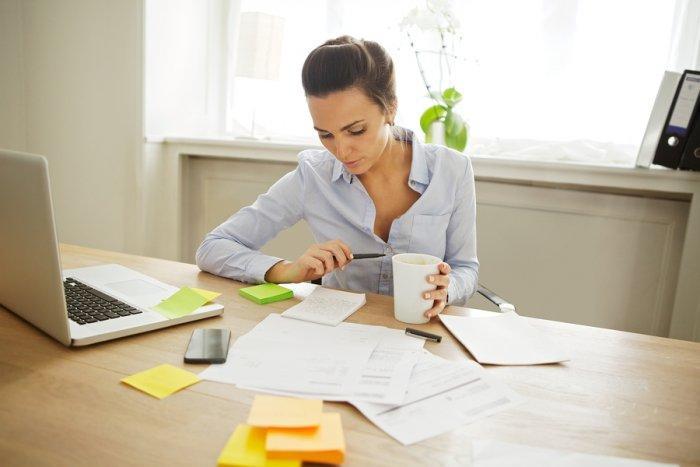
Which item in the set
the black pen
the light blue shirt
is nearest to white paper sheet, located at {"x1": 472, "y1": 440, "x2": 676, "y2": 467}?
the black pen

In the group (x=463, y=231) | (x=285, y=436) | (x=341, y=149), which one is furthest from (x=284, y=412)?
(x=463, y=231)

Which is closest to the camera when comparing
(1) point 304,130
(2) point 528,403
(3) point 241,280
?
(2) point 528,403

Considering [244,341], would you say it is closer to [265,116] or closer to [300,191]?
[300,191]

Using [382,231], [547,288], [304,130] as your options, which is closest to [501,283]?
[547,288]

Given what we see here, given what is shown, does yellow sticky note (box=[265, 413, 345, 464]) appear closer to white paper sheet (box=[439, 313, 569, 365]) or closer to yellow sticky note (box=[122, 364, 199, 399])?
yellow sticky note (box=[122, 364, 199, 399])

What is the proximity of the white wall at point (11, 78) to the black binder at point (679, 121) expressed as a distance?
2.75 meters

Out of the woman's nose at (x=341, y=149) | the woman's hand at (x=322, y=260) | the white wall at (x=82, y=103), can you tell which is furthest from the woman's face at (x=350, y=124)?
the white wall at (x=82, y=103)

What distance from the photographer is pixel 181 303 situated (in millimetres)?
969

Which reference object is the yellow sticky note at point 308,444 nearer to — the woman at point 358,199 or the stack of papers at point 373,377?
the stack of papers at point 373,377

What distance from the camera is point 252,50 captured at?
2.15 m

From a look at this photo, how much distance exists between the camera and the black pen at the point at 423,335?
2.90ft

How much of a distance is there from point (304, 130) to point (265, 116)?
207 mm

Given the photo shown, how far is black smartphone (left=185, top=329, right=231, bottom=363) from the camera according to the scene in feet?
2.50

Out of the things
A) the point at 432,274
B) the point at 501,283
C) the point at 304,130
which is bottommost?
the point at 501,283
